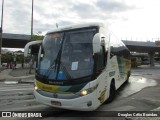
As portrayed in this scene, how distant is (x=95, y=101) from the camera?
8.02m

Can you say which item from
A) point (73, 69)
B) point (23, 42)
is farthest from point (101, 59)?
point (23, 42)

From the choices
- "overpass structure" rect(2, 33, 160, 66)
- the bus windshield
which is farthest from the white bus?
"overpass structure" rect(2, 33, 160, 66)

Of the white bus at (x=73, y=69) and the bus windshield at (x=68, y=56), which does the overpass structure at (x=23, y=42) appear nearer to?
the white bus at (x=73, y=69)

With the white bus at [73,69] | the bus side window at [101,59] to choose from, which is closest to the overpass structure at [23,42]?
the bus side window at [101,59]

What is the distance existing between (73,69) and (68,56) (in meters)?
0.53

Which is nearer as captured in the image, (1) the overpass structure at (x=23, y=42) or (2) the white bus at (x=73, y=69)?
(2) the white bus at (x=73, y=69)

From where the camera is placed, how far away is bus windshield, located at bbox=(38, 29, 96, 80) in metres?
8.11

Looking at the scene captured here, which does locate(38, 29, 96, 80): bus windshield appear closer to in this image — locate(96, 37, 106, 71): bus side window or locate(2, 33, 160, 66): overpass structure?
locate(96, 37, 106, 71): bus side window

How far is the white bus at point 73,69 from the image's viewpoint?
25.6 feet

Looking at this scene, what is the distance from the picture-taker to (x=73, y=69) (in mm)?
8133

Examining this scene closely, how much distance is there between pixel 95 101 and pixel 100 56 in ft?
5.01

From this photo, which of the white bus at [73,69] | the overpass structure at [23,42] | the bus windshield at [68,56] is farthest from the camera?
the overpass structure at [23,42]

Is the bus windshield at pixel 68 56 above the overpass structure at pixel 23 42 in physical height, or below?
below

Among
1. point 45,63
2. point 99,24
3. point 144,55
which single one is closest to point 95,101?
point 45,63
